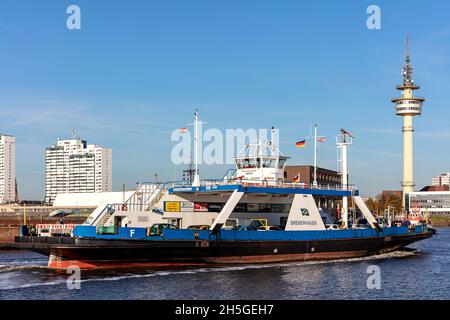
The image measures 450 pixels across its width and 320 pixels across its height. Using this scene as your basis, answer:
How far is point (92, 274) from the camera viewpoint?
33438mm

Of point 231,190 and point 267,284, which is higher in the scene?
point 231,190

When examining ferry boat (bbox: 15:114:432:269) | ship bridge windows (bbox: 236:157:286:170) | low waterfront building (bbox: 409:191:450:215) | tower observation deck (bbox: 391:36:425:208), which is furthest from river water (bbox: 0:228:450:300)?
low waterfront building (bbox: 409:191:450:215)

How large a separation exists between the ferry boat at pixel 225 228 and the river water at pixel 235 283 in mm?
1295

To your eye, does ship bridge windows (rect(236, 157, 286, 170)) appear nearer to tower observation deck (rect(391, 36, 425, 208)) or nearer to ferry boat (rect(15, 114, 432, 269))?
ferry boat (rect(15, 114, 432, 269))

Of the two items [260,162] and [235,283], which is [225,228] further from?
[235,283]

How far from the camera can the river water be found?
1117 inches

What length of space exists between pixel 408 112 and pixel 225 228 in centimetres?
14298

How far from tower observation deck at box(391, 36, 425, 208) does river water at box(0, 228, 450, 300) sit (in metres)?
136

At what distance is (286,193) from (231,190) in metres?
4.77

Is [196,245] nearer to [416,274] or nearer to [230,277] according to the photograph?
[230,277]

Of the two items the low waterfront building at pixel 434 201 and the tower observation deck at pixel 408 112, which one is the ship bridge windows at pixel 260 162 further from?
the low waterfront building at pixel 434 201

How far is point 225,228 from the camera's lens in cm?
4194

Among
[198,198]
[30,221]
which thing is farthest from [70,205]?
[198,198]

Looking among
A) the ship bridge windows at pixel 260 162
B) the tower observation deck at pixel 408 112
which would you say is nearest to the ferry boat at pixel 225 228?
the ship bridge windows at pixel 260 162
